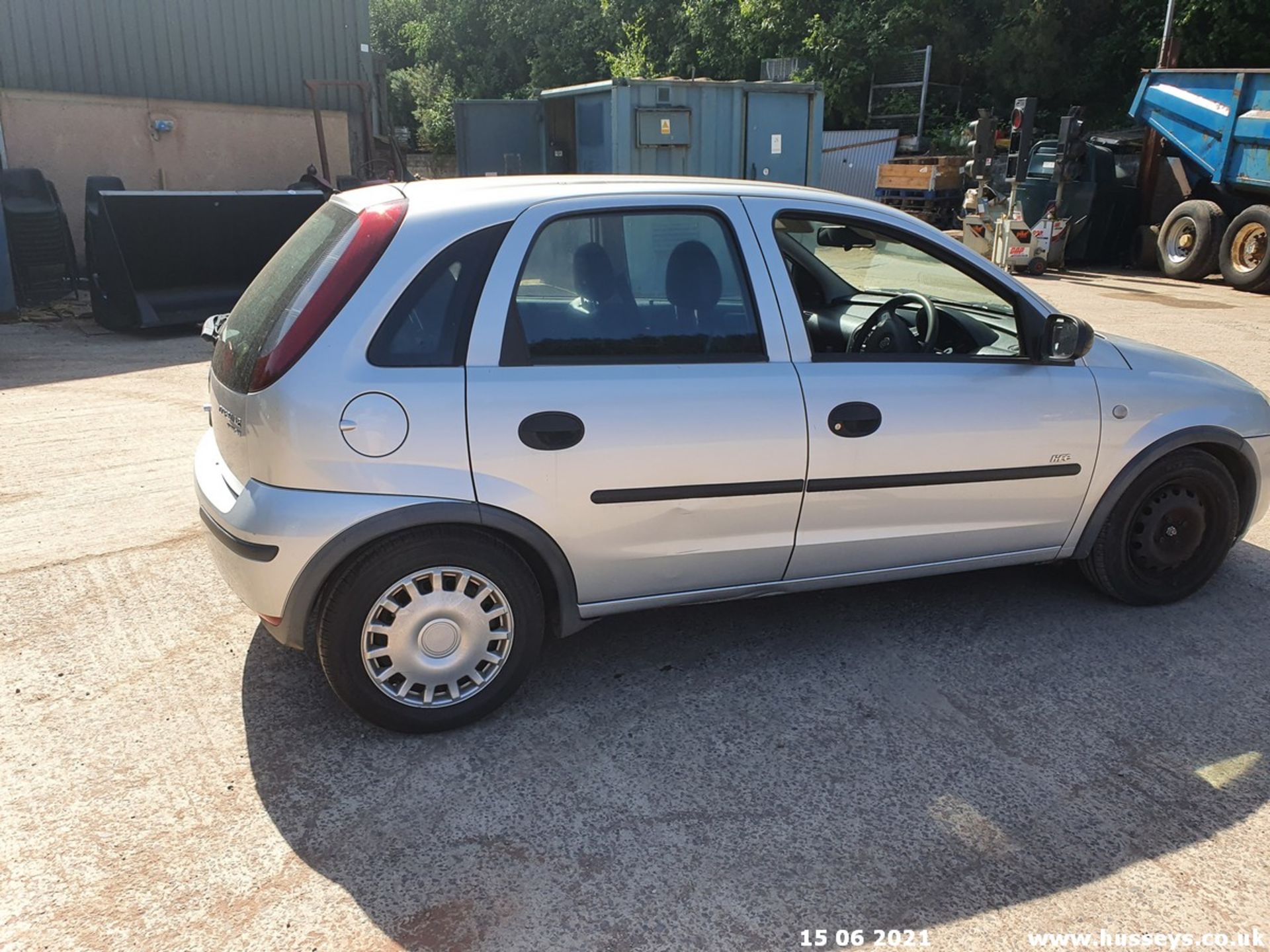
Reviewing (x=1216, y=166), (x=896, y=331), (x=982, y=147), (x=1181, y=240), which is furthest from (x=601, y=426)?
(x=1181, y=240)

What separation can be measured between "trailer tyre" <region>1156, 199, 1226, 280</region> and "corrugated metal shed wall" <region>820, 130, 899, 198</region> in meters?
11.3

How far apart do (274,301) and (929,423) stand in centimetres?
221

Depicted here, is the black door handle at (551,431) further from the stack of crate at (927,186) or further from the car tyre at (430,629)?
the stack of crate at (927,186)

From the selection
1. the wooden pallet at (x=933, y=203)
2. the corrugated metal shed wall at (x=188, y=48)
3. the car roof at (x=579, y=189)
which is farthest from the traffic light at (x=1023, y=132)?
the car roof at (x=579, y=189)

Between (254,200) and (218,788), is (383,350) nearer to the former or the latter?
(218,788)

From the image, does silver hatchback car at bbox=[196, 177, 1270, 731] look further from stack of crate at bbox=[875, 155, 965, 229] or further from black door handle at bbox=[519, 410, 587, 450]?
stack of crate at bbox=[875, 155, 965, 229]

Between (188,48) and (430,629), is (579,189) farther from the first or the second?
(188,48)

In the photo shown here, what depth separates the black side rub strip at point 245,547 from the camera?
2.89 metres

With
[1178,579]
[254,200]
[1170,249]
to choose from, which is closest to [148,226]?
[254,200]

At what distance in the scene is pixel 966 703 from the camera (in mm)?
3387

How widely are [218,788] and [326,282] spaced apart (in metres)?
1.52

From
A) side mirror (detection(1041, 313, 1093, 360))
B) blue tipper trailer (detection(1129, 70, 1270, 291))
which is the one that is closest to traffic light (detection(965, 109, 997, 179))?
blue tipper trailer (detection(1129, 70, 1270, 291))

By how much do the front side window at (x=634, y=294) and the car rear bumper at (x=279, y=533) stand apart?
2.15ft

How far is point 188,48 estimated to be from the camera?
560 inches
